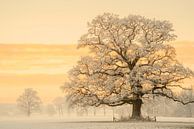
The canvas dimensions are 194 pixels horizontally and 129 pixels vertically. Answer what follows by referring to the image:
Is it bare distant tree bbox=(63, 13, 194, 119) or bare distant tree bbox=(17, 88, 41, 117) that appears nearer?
bare distant tree bbox=(63, 13, 194, 119)

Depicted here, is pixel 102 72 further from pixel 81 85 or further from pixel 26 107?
pixel 26 107

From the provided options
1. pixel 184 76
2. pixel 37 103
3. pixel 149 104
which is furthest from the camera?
pixel 37 103

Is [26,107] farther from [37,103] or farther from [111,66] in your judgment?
[111,66]

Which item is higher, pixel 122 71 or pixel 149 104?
pixel 122 71

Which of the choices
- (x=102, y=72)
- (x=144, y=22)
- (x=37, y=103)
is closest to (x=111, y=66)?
(x=102, y=72)

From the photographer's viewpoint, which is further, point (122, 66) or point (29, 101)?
point (29, 101)

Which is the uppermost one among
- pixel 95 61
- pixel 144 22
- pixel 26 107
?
pixel 144 22

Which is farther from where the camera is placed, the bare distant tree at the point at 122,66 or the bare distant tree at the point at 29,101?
the bare distant tree at the point at 29,101

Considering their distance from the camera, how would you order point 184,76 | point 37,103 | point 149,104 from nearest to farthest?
point 184,76 → point 149,104 → point 37,103

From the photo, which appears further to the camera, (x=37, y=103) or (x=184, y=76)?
(x=37, y=103)

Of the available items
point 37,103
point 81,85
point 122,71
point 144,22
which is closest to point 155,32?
point 144,22

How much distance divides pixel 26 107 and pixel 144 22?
10896 cm

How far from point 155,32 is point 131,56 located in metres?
5.46

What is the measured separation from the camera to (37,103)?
18200cm
